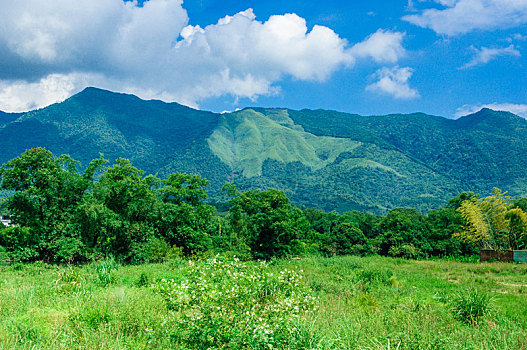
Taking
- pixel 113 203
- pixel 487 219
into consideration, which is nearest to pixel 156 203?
pixel 113 203

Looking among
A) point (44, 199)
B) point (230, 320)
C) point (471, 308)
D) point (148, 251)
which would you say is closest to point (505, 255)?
point (471, 308)

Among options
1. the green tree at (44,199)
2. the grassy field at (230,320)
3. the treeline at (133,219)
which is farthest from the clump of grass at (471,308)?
the green tree at (44,199)

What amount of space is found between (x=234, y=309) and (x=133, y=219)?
23188mm

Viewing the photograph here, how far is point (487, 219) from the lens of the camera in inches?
1323

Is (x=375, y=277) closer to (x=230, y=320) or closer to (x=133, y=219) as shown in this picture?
(x=230, y=320)

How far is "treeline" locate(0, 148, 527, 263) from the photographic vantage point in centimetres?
2175

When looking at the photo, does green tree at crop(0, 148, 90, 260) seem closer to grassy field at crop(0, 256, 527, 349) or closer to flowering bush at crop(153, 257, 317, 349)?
grassy field at crop(0, 256, 527, 349)

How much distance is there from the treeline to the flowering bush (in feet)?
61.2

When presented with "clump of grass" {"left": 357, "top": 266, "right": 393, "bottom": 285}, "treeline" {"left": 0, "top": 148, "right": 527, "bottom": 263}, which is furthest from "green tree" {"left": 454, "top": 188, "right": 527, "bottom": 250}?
"clump of grass" {"left": 357, "top": 266, "right": 393, "bottom": 285}

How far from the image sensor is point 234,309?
572cm

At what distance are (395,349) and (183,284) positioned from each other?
12.3 feet

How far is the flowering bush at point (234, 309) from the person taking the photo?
4770 mm

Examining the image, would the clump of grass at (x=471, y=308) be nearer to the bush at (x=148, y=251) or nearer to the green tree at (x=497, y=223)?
the bush at (x=148, y=251)

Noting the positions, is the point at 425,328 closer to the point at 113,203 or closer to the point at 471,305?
the point at 471,305
